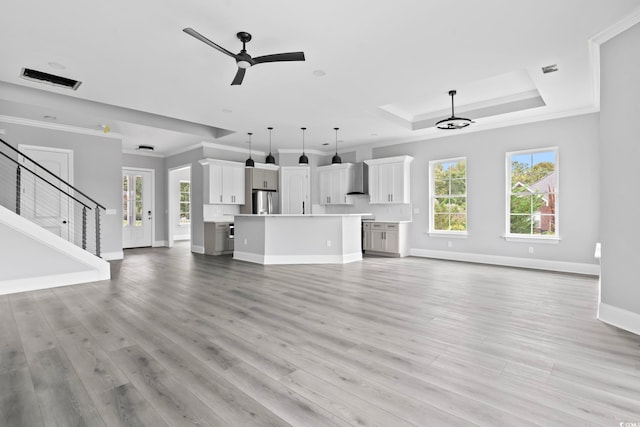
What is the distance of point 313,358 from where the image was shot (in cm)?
239

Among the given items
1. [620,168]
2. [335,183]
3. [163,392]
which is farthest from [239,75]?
[335,183]

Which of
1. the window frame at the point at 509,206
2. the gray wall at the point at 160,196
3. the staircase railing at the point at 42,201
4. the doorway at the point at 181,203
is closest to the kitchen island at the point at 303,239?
the staircase railing at the point at 42,201

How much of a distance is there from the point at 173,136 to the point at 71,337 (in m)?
5.81

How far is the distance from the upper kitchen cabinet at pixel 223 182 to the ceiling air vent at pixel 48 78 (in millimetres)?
3733

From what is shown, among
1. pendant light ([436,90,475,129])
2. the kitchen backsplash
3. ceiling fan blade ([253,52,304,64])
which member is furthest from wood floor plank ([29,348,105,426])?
the kitchen backsplash

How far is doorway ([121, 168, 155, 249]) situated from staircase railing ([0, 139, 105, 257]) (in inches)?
101

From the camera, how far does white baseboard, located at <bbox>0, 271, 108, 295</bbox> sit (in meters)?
4.30

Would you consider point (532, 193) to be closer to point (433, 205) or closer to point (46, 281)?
point (433, 205)

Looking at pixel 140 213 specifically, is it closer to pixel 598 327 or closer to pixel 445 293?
pixel 445 293

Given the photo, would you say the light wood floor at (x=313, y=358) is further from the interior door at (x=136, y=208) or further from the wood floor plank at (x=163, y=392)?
the interior door at (x=136, y=208)

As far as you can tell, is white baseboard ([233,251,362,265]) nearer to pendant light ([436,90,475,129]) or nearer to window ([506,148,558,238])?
pendant light ([436,90,475,129])

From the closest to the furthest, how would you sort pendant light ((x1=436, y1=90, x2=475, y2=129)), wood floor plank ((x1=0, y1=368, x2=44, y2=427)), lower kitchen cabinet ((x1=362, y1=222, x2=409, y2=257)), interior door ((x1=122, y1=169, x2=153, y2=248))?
wood floor plank ((x1=0, y1=368, x2=44, y2=427)), pendant light ((x1=436, y1=90, x2=475, y2=129)), lower kitchen cabinet ((x1=362, y1=222, x2=409, y2=257)), interior door ((x1=122, y1=169, x2=153, y2=248))

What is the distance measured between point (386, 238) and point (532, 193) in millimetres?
3081

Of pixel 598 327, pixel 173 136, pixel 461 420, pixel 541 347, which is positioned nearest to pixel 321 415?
pixel 461 420
